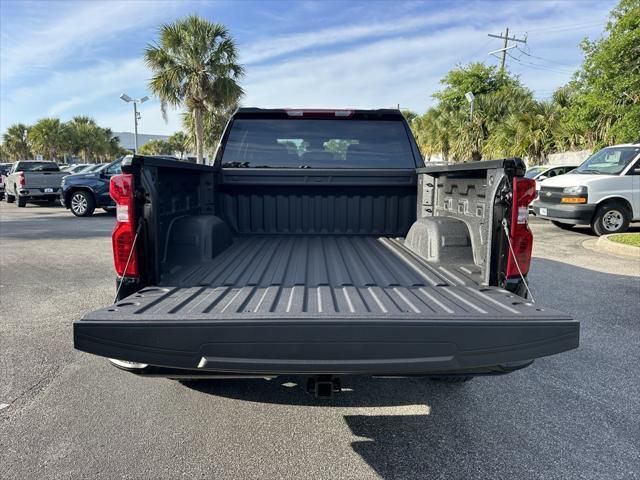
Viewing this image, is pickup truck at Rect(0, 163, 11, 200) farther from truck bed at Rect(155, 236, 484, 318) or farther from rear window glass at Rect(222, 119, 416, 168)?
truck bed at Rect(155, 236, 484, 318)

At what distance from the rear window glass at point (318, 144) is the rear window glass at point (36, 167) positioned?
57.3 feet

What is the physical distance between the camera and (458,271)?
Answer: 2891mm

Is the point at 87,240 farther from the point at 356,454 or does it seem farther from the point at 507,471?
the point at 507,471

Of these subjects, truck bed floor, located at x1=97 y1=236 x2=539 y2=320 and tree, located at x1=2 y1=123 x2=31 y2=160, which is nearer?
truck bed floor, located at x1=97 y1=236 x2=539 y2=320

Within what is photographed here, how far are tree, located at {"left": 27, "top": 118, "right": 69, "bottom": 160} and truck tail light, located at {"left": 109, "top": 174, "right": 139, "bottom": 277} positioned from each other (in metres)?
57.3

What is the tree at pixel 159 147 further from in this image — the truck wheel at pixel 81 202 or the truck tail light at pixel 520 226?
the truck tail light at pixel 520 226

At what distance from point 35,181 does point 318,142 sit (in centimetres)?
1758

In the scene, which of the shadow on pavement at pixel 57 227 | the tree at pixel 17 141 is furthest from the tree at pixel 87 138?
the shadow on pavement at pixel 57 227

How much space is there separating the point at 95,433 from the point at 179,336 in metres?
1.30

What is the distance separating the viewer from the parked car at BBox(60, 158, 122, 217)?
14.1 metres

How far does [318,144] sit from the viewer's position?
14.2 ft

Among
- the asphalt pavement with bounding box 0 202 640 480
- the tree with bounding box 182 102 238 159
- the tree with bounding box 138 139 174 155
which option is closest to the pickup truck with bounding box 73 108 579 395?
the asphalt pavement with bounding box 0 202 640 480

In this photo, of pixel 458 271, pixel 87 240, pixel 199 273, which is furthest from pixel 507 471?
pixel 87 240

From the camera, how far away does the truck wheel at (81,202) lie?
14498mm
